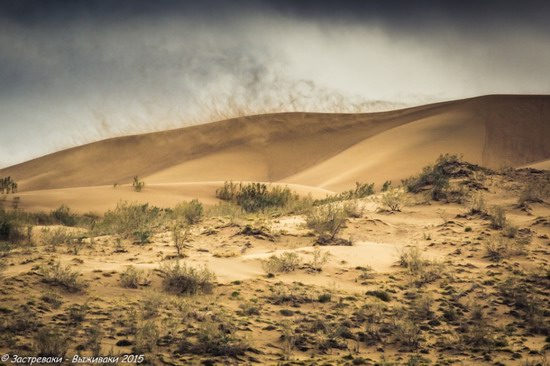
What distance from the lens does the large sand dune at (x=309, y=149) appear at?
42312 millimetres

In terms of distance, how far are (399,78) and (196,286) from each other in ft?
212

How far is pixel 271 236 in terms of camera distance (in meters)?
12.7

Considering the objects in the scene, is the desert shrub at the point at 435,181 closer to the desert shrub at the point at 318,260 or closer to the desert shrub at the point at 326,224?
the desert shrub at the point at 326,224

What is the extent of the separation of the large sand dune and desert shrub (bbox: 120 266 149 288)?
2141cm

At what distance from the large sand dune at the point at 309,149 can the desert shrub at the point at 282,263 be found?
20.4 meters

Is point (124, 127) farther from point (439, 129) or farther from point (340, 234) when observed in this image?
point (340, 234)

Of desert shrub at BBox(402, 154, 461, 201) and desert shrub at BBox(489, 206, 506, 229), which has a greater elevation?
desert shrub at BBox(402, 154, 461, 201)

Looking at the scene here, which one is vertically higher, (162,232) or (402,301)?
(162,232)

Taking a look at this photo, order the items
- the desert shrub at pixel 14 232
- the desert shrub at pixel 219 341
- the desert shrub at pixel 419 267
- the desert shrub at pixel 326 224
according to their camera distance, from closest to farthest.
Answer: the desert shrub at pixel 219 341 < the desert shrub at pixel 419 267 < the desert shrub at pixel 326 224 < the desert shrub at pixel 14 232

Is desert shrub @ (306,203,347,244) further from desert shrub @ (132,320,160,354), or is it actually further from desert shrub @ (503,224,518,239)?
desert shrub @ (132,320,160,354)

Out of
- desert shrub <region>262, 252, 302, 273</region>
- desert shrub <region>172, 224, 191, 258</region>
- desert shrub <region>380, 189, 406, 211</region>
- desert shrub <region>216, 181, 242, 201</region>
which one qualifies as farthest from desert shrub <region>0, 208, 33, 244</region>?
desert shrub <region>216, 181, 242, 201</region>

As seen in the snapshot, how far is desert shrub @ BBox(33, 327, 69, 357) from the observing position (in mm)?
6035

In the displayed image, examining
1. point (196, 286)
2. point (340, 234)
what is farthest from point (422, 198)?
point (196, 286)

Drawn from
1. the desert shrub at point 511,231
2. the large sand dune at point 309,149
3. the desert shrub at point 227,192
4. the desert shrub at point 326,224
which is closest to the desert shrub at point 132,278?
the desert shrub at point 326,224
